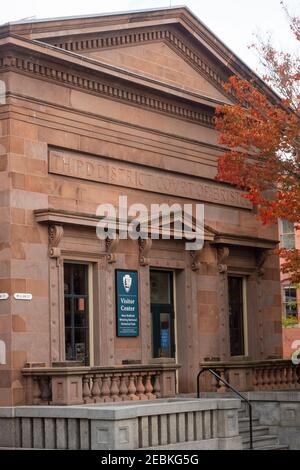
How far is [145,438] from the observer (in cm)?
1888

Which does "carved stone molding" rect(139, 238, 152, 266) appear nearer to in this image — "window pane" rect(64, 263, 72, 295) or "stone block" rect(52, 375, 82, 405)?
"window pane" rect(64, 263, 72, 295)

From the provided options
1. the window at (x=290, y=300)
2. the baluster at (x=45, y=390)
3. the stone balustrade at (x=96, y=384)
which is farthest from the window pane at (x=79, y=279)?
the window at (x=290, y=300)

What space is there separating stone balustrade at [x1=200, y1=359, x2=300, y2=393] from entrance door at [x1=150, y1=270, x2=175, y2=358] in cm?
112

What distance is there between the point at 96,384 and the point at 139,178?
6.29m

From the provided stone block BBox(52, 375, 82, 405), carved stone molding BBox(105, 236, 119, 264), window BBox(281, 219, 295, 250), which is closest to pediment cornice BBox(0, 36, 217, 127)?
carved stone molding BBox(105, 236, 119, 264)

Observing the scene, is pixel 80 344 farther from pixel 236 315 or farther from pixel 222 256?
pixel 236 315

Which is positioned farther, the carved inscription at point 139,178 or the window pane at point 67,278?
the carved inscription at point 139,178

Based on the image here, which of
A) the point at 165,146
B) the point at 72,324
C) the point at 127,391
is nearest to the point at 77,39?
the point at 165,146

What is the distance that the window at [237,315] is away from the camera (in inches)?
1152

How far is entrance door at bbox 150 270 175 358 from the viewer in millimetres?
26625

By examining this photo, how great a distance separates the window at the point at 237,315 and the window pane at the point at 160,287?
2.70 metres

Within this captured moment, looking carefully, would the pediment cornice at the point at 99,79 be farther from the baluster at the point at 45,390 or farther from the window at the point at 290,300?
the window at the point at 290,300
